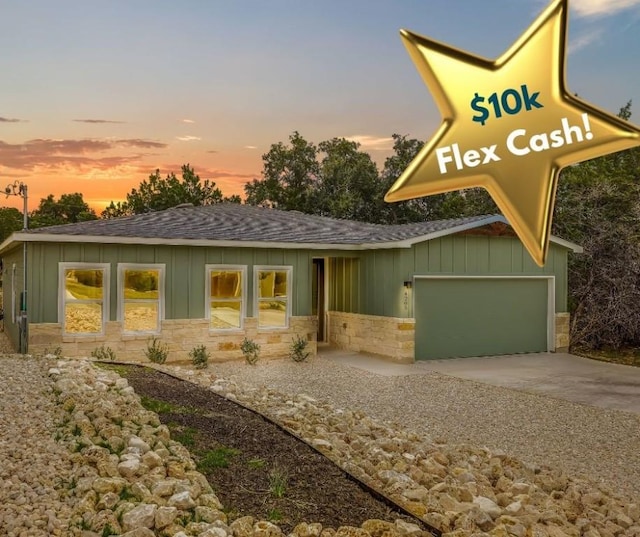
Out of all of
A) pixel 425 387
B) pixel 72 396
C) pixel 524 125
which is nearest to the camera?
pixel 524 125

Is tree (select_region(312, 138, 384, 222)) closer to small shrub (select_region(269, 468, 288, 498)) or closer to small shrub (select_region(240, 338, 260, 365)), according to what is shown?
small shrub (select_region(240, 338, 260, 365))

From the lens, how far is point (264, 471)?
16.1 ft

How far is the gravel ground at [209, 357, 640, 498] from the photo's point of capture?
6484mm

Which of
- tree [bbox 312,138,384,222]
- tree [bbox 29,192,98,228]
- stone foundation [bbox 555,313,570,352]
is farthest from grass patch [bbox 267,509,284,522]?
tree [bbox 29,192,98,228]

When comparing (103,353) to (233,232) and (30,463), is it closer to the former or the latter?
(233,232)

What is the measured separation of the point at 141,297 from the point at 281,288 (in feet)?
10.1

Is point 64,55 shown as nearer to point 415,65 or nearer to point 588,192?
point 415,65

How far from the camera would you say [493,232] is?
13797mm

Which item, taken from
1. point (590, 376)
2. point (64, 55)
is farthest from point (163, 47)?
point (590, 376)

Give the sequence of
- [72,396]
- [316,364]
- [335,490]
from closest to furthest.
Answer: [335,490], [72,396], [316,364]

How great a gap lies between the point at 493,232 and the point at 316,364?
5211 millimetres

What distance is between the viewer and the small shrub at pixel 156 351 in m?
11.7

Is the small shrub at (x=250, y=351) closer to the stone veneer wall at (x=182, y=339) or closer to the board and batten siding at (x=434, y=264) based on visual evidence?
the stone veneer wall at (x=182, y=339)

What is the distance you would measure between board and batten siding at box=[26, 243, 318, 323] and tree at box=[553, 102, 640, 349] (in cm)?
784
